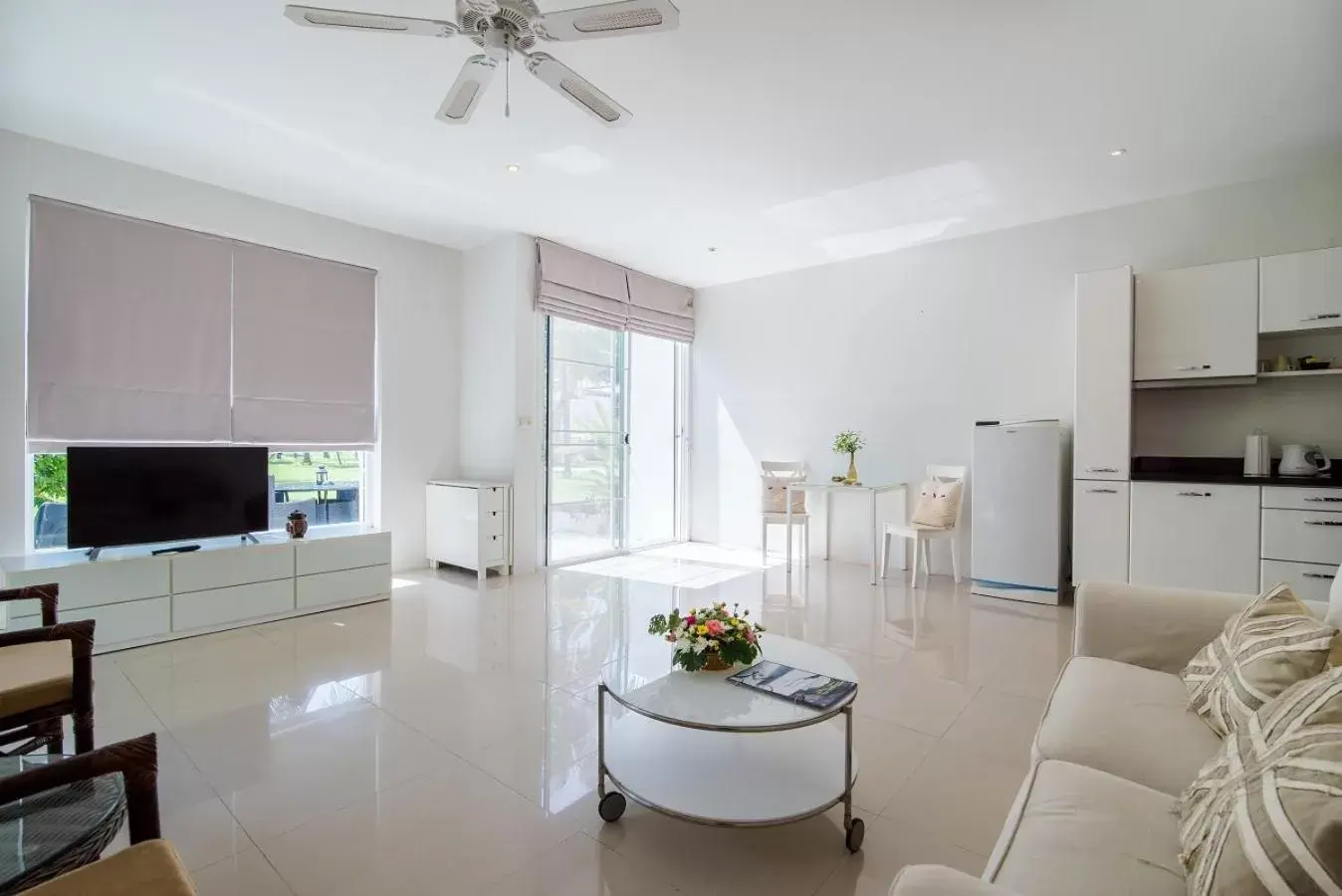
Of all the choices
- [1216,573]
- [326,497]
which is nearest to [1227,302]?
[1216,573]

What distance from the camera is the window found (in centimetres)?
354

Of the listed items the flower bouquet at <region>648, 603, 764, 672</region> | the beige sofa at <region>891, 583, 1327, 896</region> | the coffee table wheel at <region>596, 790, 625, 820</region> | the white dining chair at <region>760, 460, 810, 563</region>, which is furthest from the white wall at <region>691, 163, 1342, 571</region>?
the coffee table wheel at <region>596, 790, 625, 820</region>

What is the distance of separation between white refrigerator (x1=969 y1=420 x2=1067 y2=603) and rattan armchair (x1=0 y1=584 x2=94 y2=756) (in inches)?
191

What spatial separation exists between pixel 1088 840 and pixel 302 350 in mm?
5097

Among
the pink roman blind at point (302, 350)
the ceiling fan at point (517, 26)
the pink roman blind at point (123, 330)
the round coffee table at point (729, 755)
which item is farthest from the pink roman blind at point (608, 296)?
the round coffee table at point (729, 755)

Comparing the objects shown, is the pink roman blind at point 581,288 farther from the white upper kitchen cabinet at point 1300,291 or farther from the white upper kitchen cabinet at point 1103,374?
the white upper kitchen cabinet at point 1300,291

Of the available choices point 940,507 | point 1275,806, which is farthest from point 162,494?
point 940,507

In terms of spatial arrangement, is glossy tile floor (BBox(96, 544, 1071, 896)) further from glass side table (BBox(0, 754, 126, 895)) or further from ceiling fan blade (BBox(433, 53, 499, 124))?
ceiling fan blade (BBox(433, 53, 499, 124))

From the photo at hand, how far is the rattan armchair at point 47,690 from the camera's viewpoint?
1752mm

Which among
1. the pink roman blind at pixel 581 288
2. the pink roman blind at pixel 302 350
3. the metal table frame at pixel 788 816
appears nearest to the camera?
the metal table frame at pixel 788 816

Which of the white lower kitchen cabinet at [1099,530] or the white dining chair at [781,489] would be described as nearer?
the white lower kitchen cabinet at [1099,530]

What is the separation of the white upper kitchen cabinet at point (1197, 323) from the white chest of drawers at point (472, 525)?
185 inches

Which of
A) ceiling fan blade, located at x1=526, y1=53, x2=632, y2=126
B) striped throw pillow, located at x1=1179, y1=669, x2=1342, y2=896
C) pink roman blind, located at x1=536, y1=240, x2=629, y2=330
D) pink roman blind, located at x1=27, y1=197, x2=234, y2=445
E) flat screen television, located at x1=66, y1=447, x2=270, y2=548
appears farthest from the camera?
pink roman blind, located at x1=536, y1=240, x2=629, y2=330

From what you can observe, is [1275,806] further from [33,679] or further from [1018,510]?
[1018,510]
